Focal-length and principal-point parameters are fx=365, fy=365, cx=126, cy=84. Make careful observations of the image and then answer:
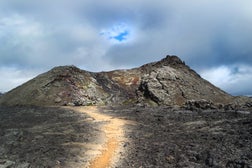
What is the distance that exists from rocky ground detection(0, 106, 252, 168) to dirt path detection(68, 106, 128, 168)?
72 cm

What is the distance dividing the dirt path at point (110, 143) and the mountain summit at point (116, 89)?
2995cm

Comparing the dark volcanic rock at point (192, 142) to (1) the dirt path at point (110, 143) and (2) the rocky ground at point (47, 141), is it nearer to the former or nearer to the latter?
(1) the dirt path at point (110, 143)

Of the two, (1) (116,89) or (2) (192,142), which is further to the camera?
(1) (116,89)

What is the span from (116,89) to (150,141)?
2240 inches

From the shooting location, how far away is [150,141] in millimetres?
30703

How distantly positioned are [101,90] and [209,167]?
62.2 m

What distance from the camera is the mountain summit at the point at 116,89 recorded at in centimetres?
7362

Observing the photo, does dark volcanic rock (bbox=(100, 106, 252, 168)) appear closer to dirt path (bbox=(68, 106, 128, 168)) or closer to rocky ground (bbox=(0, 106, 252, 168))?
rocky ground (bbox=(0, 106, 252, 168))

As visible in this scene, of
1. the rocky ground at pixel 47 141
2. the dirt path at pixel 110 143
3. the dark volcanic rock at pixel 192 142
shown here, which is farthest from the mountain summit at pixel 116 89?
the dark volcanic rock at pixel 192 142

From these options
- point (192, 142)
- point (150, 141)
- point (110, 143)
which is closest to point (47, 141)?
point (110, 143)

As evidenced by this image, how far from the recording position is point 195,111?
47.1 meters

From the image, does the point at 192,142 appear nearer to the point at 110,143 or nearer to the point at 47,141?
the point at 110,143

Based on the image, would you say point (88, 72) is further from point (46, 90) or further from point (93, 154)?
point (93, 154)

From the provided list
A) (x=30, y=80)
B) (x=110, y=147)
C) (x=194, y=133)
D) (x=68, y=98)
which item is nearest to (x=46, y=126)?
(x=110, y=147)
